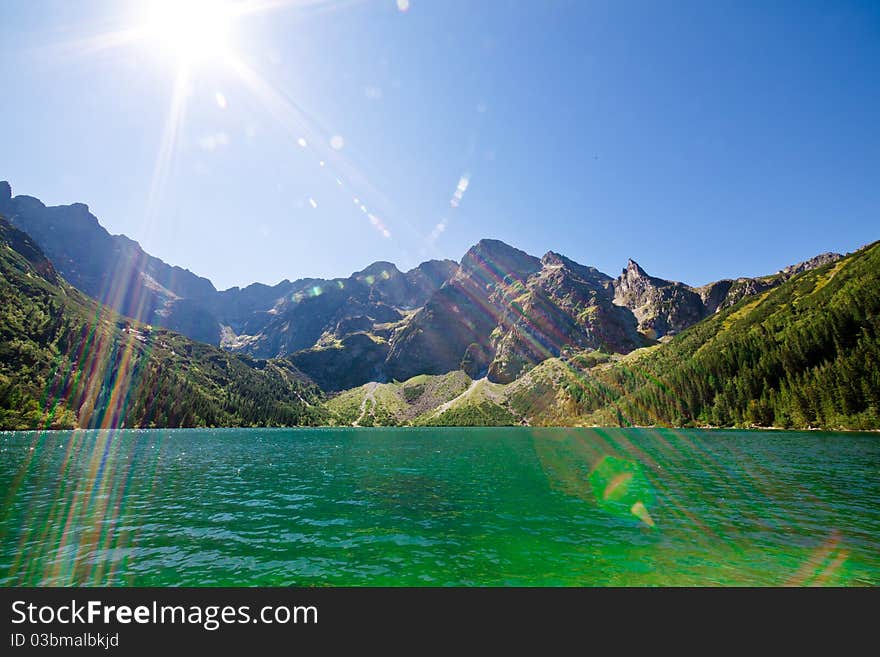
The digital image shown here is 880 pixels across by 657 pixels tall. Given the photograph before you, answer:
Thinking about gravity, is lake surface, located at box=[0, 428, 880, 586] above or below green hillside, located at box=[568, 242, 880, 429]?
below

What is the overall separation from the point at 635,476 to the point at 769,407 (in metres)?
153

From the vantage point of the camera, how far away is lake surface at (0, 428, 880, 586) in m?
19.6

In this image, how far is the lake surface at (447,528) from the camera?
64.3 ft

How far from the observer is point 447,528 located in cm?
2825

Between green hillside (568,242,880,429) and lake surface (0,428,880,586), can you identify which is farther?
green hillside (568,242,880,429)

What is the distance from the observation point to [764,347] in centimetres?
18212

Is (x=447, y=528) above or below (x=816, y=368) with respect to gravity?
below

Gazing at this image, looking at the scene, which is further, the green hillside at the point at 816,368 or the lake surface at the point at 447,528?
the green hillside at the point at 816,368

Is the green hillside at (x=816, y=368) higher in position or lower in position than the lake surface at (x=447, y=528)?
higher

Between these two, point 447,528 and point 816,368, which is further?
point 816,368
